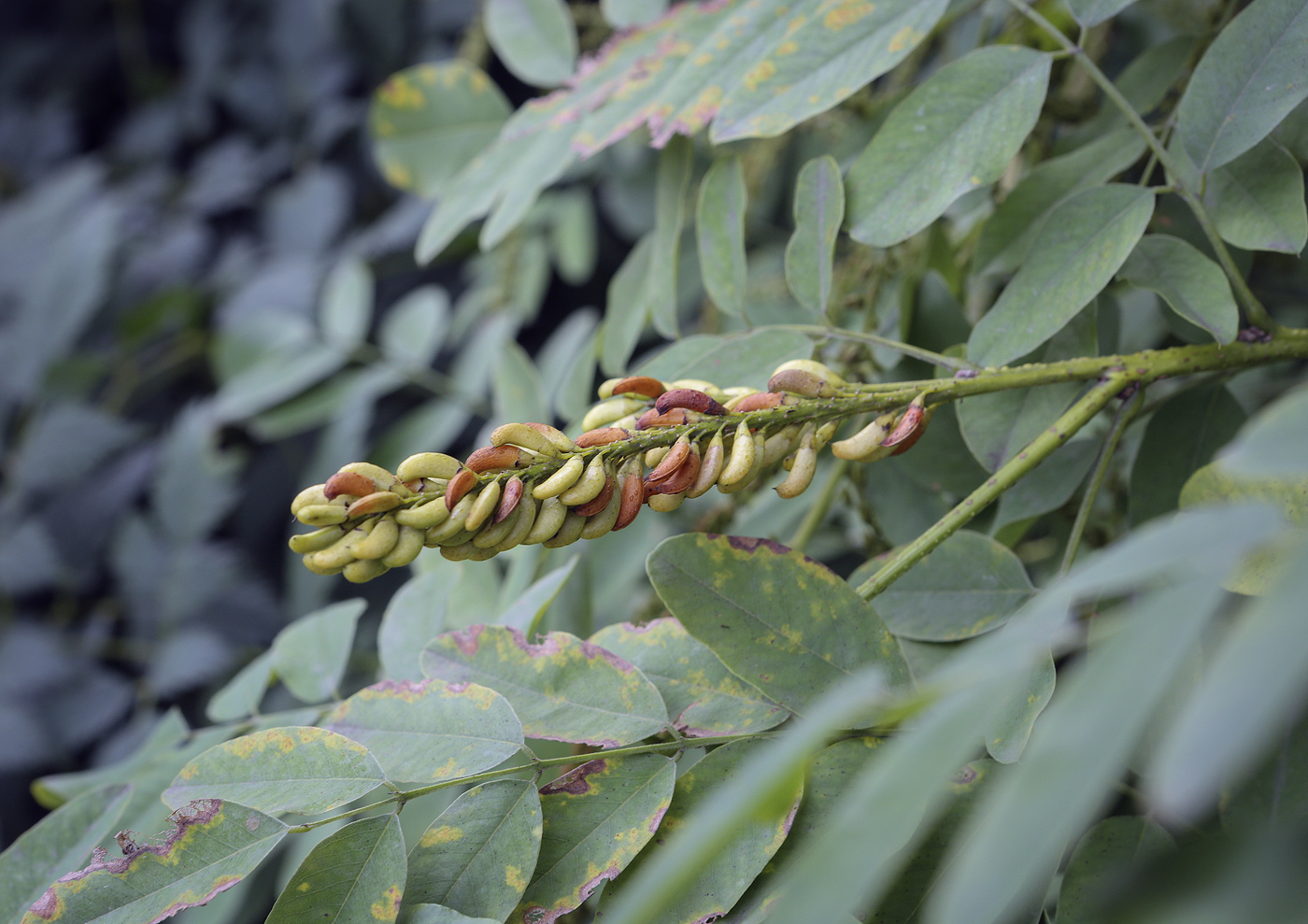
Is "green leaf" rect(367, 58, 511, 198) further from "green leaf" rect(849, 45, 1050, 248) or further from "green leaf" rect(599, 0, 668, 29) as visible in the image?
"green leaf" rect(849, 45, 1050, 248)

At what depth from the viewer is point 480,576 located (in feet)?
1.85

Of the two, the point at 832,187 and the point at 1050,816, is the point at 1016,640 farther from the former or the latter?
the point at 832,187

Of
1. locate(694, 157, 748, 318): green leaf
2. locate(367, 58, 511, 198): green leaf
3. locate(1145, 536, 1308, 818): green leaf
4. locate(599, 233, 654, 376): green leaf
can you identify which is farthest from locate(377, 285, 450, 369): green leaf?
→ locate(1145, 536, 1308, 818): green leaf

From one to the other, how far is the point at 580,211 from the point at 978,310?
563 mm

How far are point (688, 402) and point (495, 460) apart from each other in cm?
7

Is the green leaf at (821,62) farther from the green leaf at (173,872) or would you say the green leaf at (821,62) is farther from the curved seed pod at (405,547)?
the green leaf at (173,872)

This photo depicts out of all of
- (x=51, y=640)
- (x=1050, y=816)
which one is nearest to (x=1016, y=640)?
(x=1050, y=816)

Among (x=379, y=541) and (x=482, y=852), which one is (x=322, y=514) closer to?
(x=379, y=541)

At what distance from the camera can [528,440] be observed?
0.29 m

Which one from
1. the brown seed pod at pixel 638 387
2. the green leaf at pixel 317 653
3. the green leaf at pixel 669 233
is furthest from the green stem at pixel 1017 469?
the green leaf at pixel 317 653

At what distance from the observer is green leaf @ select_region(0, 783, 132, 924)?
39 centimetres

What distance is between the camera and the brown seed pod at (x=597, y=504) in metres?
0.29

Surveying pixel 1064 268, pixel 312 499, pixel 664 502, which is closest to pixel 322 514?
pixel 312 499

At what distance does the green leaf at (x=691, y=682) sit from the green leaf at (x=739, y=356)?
5.0 inches
